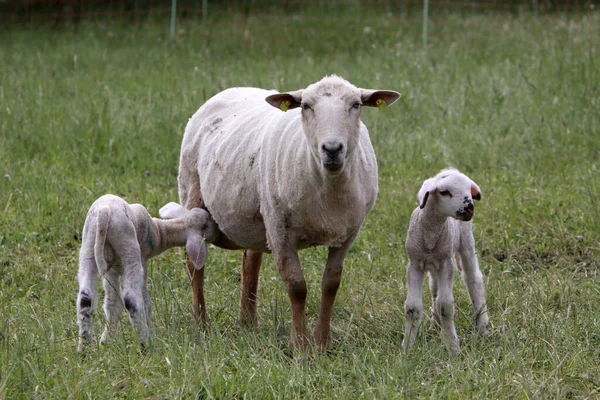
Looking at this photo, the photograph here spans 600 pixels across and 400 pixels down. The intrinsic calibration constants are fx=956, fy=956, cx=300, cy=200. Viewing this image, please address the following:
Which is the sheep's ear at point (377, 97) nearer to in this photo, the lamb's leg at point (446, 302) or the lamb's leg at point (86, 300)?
the lamb's leg at point (446, 302)

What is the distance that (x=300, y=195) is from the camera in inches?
212

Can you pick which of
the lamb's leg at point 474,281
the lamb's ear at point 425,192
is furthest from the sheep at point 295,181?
the lamb's leg at point 474,281

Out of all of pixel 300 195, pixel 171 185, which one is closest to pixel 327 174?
pixel 300 195

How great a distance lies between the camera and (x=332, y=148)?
493 centimetres

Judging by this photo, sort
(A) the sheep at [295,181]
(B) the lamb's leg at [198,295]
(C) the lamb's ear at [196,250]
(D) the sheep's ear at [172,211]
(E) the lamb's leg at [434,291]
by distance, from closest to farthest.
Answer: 1. (A) the sheep at [295,181]
2. (E) the lamb's leg at [434,291]
3. (C) the lamb's ear at [196,250]
4. (D) the sheep's ear at [172,211]
5. (B) the lamb's leg at [198,295]

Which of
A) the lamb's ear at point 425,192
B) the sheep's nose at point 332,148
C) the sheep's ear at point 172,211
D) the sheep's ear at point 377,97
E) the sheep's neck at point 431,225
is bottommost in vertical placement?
the sheep's ear at point 172,211

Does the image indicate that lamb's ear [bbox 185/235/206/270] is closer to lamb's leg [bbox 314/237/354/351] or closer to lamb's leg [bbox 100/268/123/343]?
lamb's leg [bbox 100/268/123/343]

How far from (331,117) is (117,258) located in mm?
1520

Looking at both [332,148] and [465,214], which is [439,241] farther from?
[332,148]

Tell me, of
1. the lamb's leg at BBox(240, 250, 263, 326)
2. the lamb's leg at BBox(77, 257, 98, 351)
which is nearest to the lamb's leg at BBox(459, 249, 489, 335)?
the lamb's leg at BBox(240, 250, 263, 326)

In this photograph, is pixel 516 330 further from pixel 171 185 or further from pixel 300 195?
pixel 171 185

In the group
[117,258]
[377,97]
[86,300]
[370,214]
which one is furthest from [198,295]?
Answer: [370,214]

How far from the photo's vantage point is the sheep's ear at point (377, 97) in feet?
17.6

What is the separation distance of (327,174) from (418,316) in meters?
0.98
